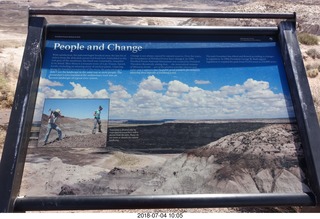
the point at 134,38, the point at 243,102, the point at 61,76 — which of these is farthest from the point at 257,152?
the point at 61,76

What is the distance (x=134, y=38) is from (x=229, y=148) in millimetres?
1113

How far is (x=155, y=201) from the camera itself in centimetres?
248

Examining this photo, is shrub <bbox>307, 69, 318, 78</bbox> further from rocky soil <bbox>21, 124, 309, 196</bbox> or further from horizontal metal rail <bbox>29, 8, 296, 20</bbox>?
rocky soil <bbox>21, 124, 309, 196</bbox>

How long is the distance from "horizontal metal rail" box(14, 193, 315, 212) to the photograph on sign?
0.09 metres

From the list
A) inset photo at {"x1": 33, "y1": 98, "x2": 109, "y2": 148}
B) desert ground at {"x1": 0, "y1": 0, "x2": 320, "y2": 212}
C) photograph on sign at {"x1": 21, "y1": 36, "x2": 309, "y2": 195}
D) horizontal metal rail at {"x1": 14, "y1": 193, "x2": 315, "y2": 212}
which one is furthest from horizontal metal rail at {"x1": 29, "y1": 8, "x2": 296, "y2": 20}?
horizontal metal rail at {"x1": 14, "y1": 193, "x2": 315, "y2": 212}

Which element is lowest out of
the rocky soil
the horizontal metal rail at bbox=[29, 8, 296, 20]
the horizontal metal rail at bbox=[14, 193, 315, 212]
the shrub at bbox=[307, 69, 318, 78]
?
the horizontal metal rail at bbox=[14, 193, 315, 212]

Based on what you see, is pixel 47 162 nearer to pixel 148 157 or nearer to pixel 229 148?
pixel 148 157

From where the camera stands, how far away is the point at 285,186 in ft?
8.59

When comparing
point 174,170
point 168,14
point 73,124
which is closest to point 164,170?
point 174,170

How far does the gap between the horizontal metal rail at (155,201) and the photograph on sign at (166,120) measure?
0.29 feet

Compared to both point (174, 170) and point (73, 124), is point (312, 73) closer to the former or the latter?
point (174, 170)

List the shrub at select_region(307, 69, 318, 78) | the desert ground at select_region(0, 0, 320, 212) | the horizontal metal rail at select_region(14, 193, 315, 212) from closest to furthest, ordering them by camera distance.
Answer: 1. the horizontal metal rail at select_region(14, 193, 315, 212)
2. the desert ground at select_region(0, 0, 320, 212)
3. the shrub at select_region(307, 69, 318, 78)

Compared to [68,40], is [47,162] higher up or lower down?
lower down

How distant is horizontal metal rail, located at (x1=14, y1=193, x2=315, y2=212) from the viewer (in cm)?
244
